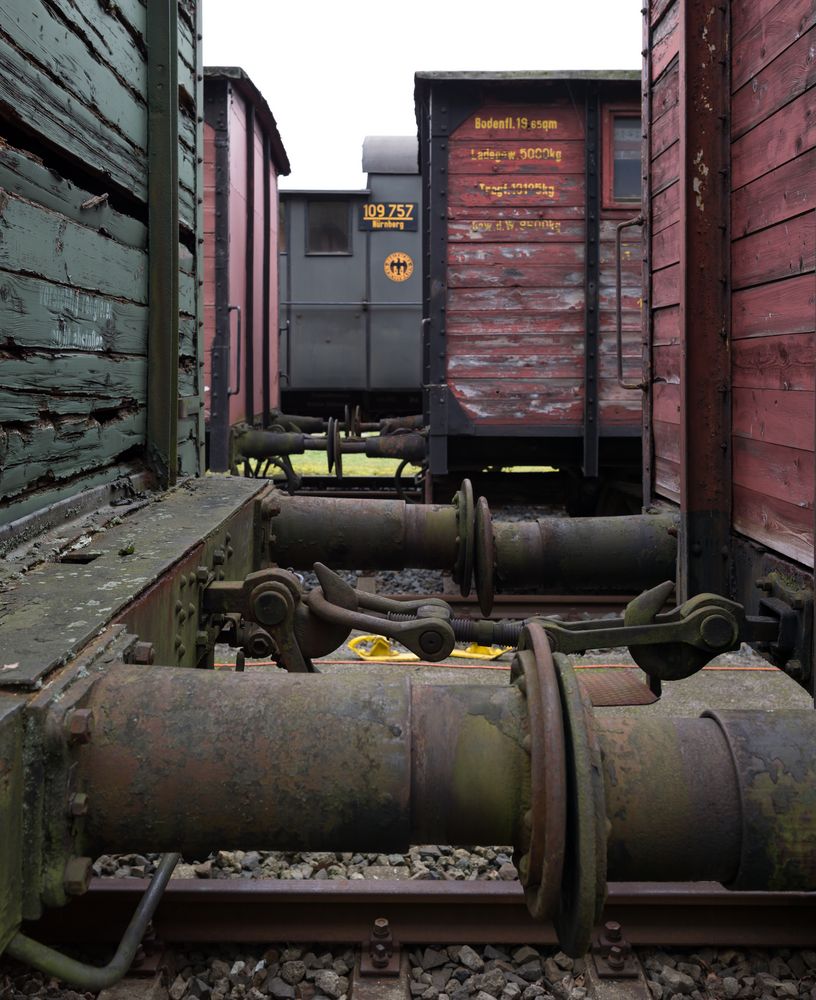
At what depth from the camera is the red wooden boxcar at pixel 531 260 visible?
285 inches

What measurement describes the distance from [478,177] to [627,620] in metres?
5.36

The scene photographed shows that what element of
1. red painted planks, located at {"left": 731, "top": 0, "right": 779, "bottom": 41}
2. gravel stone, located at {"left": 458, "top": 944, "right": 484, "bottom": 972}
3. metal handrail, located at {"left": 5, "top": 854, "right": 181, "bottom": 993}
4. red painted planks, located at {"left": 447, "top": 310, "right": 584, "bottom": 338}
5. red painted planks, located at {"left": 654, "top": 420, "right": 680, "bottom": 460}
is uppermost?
red painted planks, located at {"left": 731, "top": 0, "right": 779, "bottom": 41}

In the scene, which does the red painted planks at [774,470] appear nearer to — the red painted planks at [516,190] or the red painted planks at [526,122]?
the red painted planks at [516,190]

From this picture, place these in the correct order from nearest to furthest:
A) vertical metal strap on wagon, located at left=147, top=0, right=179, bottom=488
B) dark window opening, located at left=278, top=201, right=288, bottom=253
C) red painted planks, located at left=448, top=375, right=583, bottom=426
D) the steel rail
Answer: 1. the steel rail
2. vertical metal strap on wagon, located at left=147, top=0, right=179, bottom=488
3. red painted planks, located at left=448, top=375, right=583, bottom=426
4. dark window opening, located at left=278, top=201, right=288, bottom=253

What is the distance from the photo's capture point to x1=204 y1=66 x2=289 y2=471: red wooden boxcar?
7945 millimetres

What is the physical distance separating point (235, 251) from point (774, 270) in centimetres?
656

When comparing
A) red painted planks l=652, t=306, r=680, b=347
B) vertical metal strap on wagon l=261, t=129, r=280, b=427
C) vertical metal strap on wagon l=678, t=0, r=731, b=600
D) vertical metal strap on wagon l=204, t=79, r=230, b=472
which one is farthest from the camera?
vertical metal strap on wagon l=261, t=129, r=280, b=427

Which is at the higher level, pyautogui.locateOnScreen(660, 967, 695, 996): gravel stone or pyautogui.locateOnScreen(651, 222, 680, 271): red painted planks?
pyautogui.locateOnScreen(651, 222, 680, 271): red painted planks

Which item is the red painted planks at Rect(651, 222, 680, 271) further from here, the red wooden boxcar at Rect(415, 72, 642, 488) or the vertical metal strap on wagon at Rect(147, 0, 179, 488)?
the red wooden boxcar at Rect(415, 72, 642, 488)

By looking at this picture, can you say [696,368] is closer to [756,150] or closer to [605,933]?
[756,150]

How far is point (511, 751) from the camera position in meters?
1.50

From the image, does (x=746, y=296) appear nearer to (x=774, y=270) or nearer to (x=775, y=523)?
(x=774, y=270)

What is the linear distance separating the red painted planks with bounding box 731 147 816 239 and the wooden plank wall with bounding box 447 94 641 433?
168 inches

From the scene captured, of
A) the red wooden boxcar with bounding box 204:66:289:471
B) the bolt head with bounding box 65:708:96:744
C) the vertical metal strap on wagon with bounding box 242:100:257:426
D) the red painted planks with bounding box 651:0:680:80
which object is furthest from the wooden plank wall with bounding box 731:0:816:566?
the vertical metal strap on wagon with bounding box 242:100:257:426
